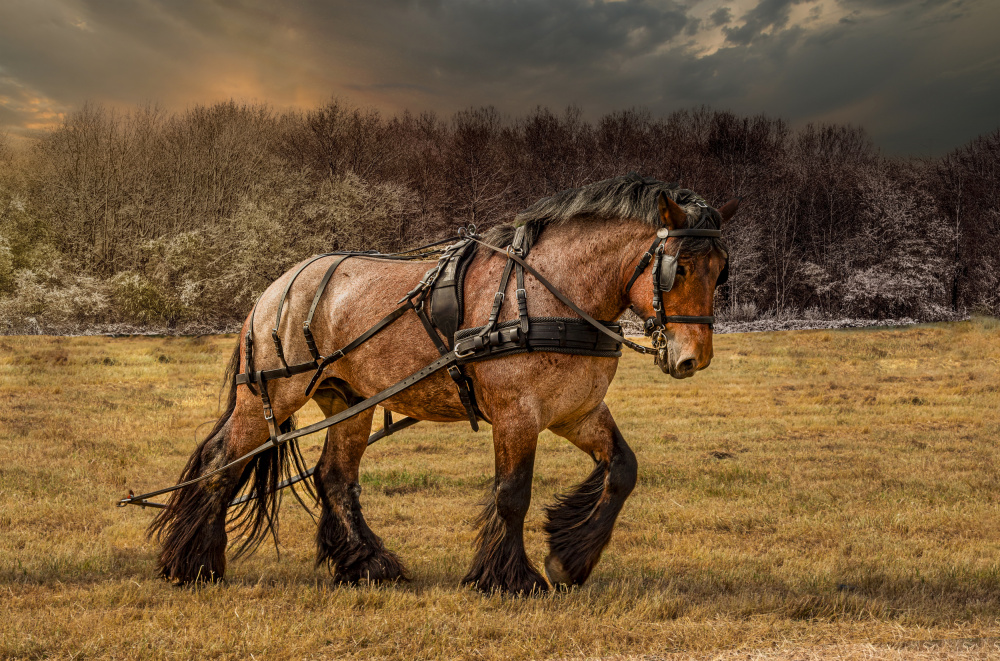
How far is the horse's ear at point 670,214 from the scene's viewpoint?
13.4ft

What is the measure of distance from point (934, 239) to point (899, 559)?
33.6 m

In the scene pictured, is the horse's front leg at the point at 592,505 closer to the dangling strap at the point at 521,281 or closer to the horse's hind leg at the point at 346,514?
the dangling strap at the point at 521,281

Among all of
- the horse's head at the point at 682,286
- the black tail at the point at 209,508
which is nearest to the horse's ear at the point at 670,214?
the horse's head at the point at 682,286

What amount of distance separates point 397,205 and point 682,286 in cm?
2362

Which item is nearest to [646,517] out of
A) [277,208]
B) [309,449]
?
[309,449]

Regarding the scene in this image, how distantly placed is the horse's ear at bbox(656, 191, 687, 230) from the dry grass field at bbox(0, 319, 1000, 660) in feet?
7.87

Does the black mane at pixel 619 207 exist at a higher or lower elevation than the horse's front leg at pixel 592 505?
higher

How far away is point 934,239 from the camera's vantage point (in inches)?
1316

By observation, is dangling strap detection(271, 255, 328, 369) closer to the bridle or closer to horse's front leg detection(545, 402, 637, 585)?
horse's front leg detection(545, 402, 637, 585)

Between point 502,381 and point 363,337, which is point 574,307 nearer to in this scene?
point 502,381

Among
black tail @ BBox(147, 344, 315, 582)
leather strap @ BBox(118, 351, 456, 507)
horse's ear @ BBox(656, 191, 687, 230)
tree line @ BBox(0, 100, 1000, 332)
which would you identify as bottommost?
black tail @ BBox(147, 344, 315, 582)

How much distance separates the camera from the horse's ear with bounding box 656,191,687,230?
4082 millimetres

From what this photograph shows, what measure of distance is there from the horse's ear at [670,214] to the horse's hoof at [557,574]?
2.37m

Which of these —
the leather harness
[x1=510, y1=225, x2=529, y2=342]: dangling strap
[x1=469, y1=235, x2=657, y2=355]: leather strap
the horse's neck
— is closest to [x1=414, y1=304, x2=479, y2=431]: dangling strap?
the leather harness
